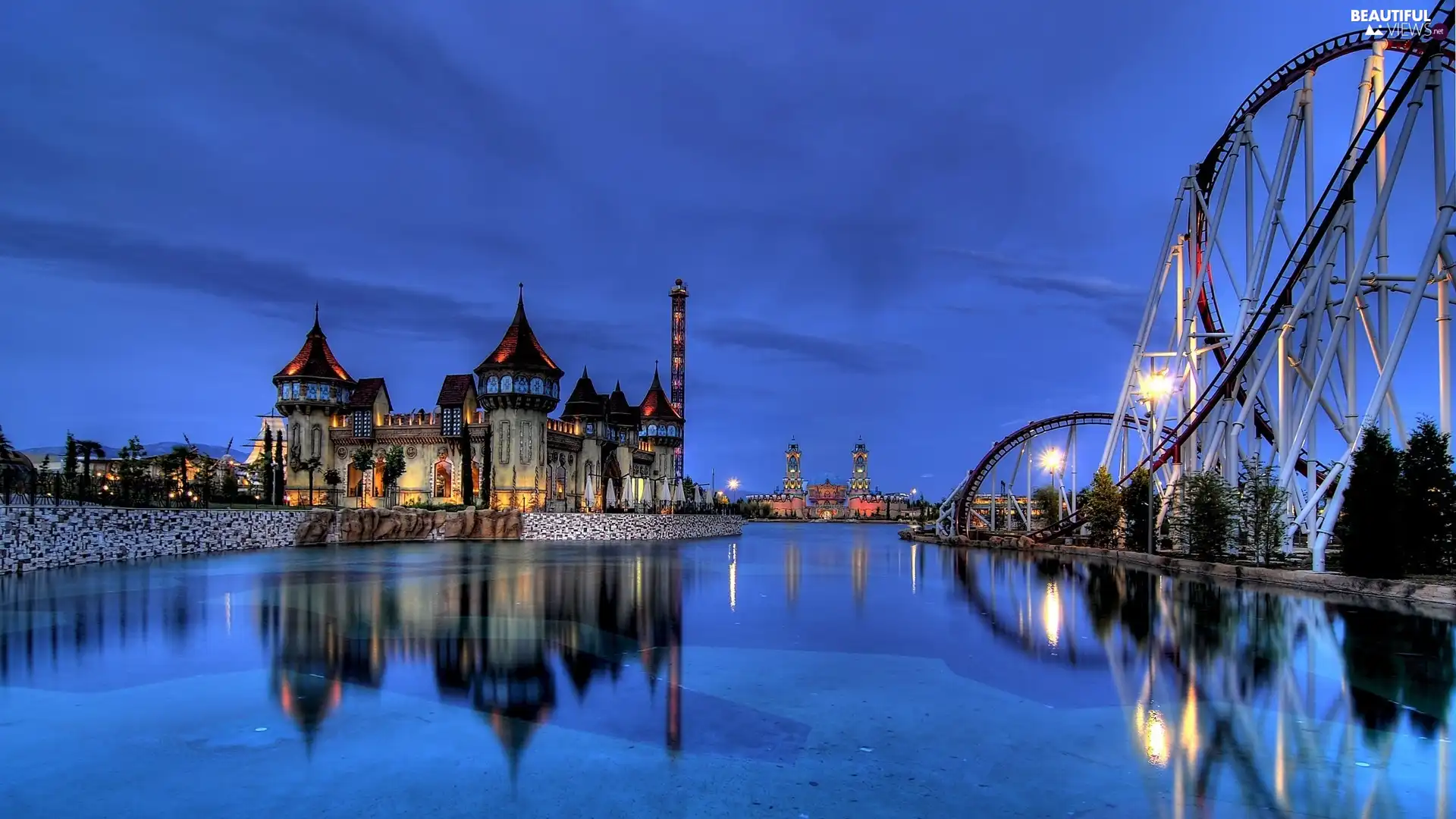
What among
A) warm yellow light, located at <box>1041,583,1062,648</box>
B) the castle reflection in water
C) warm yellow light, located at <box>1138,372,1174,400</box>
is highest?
warm yellow light, located at <box>1138,372,1174,400</box>

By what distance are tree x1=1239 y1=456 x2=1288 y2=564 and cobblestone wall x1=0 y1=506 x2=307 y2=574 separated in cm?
3817

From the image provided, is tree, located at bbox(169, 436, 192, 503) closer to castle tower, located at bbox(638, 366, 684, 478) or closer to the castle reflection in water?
the castle reflection in water

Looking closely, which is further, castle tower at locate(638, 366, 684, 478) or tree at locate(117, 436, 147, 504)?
castle tower at locate(638, 366, 684, 478)

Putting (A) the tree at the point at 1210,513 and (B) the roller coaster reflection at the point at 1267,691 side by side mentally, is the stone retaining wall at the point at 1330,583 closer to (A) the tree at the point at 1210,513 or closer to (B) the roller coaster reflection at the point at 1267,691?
(A) the tree at the point at 1210,513

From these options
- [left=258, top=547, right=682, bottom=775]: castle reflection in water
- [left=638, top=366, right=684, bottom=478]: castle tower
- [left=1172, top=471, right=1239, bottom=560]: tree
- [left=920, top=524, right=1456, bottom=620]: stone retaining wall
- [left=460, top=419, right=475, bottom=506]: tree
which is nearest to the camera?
[left=258, top=547, right=682, bottom=775]: castle reflection in water

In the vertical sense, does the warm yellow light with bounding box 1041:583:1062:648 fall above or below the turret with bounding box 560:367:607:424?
below

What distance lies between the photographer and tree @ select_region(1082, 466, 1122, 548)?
42.4 m

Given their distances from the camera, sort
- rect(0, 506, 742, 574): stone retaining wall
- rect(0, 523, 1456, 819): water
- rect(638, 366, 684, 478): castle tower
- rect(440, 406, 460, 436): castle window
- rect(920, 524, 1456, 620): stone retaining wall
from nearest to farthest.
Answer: rect(0, 523, 1456, 819): water, rect(920, 524, 1456, 620): stone retaining wall, rect(0, 506, 742, 574): stone retaining wall, rect(440, 406, 460, 436): castle window, rect(638, 366, 684, 478): castle tower

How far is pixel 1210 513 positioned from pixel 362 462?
5511 cm

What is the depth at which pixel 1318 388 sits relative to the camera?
24984 mm

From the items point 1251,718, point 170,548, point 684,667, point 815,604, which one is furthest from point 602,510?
point 1251,718

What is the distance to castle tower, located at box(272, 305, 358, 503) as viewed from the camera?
216 feet

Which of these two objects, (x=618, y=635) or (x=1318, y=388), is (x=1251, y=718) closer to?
(x=618, y=635)

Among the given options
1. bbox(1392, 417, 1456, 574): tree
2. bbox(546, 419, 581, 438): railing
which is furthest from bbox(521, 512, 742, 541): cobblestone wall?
bbox(1392, 417, 1456, 574): tree
